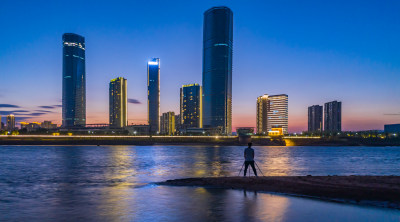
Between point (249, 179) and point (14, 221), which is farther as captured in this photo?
point (249, 179)

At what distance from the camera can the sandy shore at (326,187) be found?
13062 millimetres

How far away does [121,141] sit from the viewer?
190m

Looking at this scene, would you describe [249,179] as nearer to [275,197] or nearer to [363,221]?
[275,197]

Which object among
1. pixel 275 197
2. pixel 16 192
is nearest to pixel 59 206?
pixel 16 192

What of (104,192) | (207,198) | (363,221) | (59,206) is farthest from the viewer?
(104,192)

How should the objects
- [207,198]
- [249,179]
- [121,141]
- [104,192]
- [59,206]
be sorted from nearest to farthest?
[59,206]
[207,198]
[104,192]
[249,179]
[121,141]

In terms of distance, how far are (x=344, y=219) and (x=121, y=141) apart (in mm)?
188787

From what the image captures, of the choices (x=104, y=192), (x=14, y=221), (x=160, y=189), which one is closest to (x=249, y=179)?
(x=160, y=189)

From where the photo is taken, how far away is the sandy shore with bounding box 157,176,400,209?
13.1 m

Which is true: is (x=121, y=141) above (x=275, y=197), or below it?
below

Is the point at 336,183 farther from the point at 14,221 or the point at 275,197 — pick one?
the point at 14,221

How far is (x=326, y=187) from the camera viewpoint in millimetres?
15266

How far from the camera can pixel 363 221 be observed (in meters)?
9.84

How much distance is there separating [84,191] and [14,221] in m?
6.71
